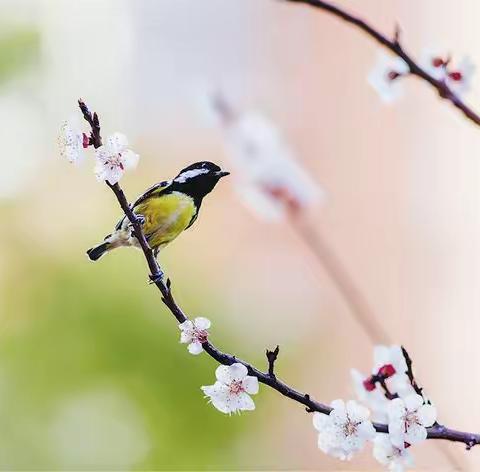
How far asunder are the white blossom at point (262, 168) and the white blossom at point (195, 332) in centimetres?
30

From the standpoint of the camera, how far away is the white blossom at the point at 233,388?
606mm

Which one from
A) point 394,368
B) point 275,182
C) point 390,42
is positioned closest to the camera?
point 390,42


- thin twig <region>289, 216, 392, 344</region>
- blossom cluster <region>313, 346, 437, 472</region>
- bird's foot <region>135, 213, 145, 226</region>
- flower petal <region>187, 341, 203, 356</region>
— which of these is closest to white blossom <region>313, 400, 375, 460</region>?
blossom cluster <region>313, 346, 437, 472</region>

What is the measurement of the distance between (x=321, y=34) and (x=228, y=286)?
1.33ft

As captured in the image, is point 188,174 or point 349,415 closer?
point 349,415

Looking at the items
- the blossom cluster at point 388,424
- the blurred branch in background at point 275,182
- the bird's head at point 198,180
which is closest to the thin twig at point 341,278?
the blurred branch in background at point 275,182

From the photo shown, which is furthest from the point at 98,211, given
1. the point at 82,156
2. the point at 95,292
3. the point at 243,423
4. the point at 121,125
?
the point at 243,423

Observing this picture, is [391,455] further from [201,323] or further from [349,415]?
[201,323]

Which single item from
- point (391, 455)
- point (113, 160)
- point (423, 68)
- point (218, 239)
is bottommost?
point (391, 455)

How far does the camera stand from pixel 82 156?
620 millimetres

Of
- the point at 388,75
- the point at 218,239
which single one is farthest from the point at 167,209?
the point at 218,239

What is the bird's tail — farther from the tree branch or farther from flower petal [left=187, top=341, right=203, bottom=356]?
the tree branch

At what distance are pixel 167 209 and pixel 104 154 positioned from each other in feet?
0.42

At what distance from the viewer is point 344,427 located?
24.6 inches
